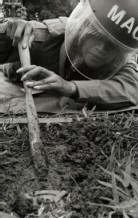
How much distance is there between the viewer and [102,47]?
2354 mm

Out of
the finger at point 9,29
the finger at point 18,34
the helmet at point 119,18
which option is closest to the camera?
the helmet at point 119,18

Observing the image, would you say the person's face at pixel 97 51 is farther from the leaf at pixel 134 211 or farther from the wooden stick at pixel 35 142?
the leaf at pixel 134 211

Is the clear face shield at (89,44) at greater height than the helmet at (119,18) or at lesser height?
lesser

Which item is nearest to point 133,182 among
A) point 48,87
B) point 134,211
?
point 134,211

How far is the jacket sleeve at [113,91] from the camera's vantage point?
249cm

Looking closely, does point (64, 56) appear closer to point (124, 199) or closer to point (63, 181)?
point (63, 181)

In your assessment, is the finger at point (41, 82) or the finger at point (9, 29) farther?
the finger at point (9, 29)

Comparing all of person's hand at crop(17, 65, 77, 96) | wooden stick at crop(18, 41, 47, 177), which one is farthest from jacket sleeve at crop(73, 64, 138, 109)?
wooden stick at crop(18, 41, 47, 177)

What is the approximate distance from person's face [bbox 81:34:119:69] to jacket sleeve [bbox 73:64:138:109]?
0.15 m

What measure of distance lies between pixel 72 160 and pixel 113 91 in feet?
4.06

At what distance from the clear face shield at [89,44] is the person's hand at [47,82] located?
218 mm

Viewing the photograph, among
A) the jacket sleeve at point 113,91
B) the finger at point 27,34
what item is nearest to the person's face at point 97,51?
the jacket sleeve at point 113,91

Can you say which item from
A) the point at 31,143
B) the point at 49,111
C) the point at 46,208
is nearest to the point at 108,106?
the point at 49,111

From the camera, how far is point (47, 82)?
6.72ft
